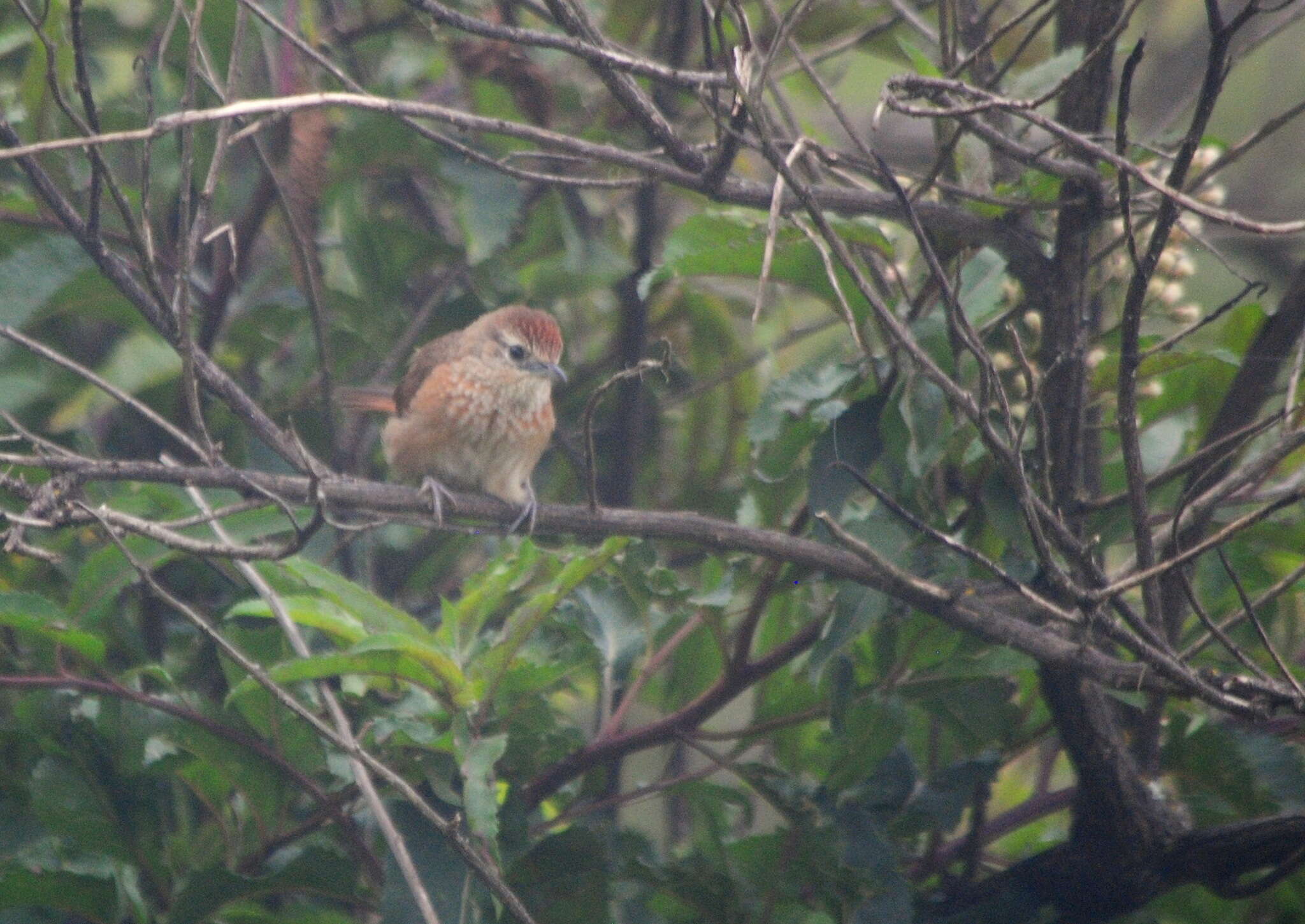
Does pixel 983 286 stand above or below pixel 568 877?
above

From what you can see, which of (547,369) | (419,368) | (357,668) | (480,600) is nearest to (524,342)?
(547,369)

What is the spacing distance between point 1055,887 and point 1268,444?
1255 mm

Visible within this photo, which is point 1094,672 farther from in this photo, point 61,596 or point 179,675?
point 61,596

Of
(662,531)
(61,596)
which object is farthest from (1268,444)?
(61,596)

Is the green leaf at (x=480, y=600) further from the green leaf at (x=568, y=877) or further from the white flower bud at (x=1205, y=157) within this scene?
the white flower bud at (x=1205, y=157)

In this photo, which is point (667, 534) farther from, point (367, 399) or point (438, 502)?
point (367, 399)

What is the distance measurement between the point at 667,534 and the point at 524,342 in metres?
1.56

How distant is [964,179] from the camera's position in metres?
3.10

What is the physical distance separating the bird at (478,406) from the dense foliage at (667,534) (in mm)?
401

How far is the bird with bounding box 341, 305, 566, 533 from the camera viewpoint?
4156 millimetres

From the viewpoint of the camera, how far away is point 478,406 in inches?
176

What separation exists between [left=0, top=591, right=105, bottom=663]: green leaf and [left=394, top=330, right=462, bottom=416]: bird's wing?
1.63 metres

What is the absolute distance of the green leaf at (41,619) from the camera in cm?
280

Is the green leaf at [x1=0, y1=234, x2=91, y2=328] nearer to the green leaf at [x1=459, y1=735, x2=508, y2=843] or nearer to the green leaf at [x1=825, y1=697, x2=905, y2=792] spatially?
the green leaf at [x1=459, y1=735, x2=508, y2=843]
